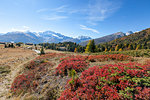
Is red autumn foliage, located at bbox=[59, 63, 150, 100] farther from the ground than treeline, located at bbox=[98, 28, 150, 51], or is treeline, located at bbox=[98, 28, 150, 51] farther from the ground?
treeline, located at bbox=[98, 28, 150, 51]

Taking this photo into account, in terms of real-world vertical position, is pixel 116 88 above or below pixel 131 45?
below

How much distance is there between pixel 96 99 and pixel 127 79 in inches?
Result: 117

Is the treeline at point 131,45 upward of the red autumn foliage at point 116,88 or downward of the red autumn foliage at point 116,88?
upward

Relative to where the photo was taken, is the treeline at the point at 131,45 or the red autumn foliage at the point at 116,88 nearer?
the red autumn foliage at the point at 116,88

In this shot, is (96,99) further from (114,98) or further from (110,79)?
(110,79)

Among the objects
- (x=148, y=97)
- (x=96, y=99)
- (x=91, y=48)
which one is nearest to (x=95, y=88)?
(x=96, y=99)

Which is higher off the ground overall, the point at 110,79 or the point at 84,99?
the point at 110,79

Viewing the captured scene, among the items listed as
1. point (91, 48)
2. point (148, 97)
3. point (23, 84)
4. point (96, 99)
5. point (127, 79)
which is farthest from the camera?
point (91, 48)

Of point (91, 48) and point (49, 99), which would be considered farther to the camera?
point (91, 48)

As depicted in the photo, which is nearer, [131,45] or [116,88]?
[116,88]

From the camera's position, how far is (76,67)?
36.8 feet

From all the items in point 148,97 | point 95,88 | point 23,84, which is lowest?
point 23,84

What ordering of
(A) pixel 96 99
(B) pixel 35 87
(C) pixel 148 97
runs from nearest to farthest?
(C) pixel 148 97, (A) pixel 96 99, (B) pixel 35 87

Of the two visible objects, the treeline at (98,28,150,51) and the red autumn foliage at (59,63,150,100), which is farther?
the treeline at (98,28,150,51)
